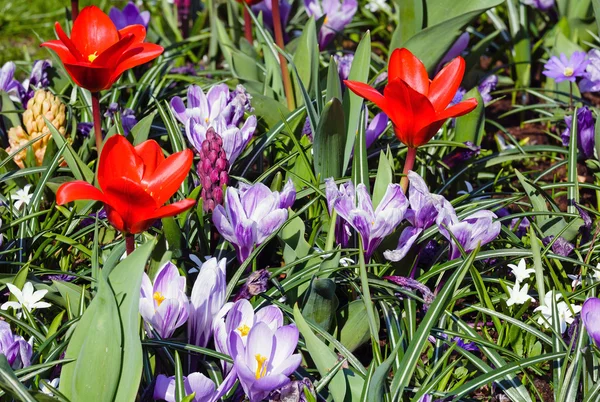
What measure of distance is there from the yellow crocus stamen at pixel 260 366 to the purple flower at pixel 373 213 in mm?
412

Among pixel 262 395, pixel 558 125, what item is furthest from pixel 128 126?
pixel 558 125

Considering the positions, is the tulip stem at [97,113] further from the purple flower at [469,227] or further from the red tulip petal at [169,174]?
the purple flower at [469,227]

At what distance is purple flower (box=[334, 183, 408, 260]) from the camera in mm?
1665

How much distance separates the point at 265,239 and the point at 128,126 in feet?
3.14

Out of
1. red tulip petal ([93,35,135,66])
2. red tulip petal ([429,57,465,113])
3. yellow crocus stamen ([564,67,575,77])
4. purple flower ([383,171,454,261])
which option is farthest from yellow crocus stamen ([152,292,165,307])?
yellow crocus stamen ([564,67,575,77])

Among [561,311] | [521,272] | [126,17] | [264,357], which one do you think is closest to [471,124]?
[521,272]

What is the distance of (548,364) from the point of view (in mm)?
1768

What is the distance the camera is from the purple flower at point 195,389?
138cm

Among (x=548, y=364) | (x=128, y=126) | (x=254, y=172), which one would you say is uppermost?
(x=128, y=126)

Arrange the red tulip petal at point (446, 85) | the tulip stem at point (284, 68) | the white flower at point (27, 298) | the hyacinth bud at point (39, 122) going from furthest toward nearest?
the tulip stem at point (284, 68) < the hyacinth bud at point (39, 122) < the red tulip petal at point (446, 85) < the white flower at point (27, 298)

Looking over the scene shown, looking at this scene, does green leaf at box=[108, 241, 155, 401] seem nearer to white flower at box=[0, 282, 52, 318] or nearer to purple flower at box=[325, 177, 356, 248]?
white flower at box=[0, 282, 52, 318]

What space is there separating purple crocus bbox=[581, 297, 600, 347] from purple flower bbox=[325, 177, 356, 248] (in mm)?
556

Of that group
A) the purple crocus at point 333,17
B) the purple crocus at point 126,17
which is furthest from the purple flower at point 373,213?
the purple crocus at point 126,17

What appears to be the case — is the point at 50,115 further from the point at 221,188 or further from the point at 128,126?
the point at 221,188
